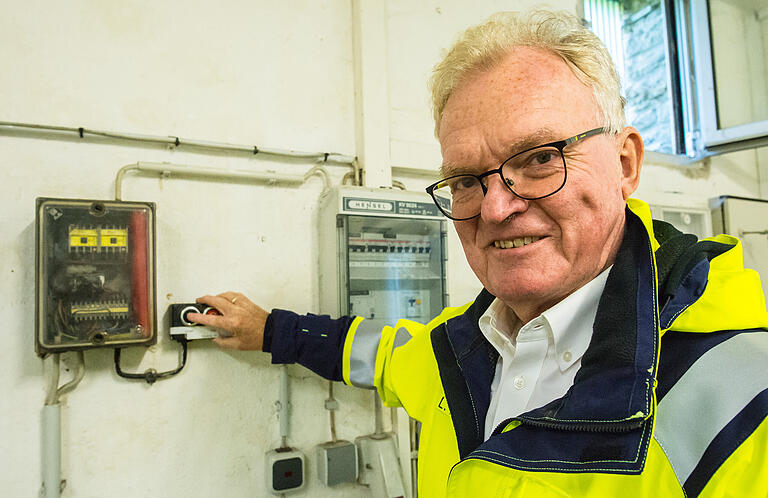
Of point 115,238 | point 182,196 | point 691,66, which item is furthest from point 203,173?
point 691,66

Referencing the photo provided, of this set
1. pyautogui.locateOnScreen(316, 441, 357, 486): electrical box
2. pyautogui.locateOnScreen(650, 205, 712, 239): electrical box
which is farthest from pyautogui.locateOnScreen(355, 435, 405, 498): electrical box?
pyautogui.locateOnScreen(650, 205, 712, 239): electrical box

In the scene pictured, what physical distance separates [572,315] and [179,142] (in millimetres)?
996

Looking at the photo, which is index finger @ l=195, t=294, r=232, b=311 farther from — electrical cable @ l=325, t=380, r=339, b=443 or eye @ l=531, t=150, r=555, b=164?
eye @ l=531, t=150, r=555, b=164

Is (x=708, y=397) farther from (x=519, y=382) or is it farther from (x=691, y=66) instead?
(x=691, y=66)

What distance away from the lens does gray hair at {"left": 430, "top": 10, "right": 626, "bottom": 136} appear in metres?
0.70

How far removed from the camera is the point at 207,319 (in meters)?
1.09

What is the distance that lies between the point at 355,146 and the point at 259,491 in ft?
3.25

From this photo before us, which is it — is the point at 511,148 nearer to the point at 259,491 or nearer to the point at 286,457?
the point at 286,457

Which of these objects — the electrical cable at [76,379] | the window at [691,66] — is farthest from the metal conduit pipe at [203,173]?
the window at [691,66]

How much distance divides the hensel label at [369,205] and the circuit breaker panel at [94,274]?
1.52 ft

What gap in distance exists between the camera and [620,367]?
0.57m

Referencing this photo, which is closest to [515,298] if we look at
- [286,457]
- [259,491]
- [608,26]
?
[286,457]

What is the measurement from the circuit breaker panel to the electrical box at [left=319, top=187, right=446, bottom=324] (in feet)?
1.43

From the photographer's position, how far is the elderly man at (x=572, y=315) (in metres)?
0.52
